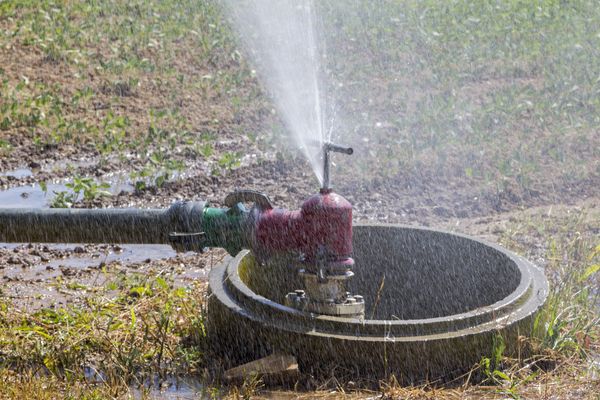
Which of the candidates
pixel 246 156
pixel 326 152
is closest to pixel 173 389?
pixel 326 152

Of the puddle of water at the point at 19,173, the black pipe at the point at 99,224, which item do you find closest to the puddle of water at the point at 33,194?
the puddle of water at the point at 19,173

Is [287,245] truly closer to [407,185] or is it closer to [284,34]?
[407,185]

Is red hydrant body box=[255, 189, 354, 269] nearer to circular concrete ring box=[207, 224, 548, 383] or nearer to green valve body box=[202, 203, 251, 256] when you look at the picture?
green valve body box=[202, 203, 251, 256]

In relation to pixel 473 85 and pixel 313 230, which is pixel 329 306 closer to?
pixel 313 230

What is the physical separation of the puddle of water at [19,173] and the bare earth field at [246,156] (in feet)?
0.07

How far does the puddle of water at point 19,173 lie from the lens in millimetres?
6459

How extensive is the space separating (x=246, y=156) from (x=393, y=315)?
10.8 feet

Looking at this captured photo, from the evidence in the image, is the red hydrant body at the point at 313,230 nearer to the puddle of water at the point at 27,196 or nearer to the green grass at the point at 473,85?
the puddle of water at the point at 27,196

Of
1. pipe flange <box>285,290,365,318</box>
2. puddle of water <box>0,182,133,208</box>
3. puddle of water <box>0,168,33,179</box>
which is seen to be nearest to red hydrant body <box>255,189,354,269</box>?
pipe flange <box>285,290,365,318</box>

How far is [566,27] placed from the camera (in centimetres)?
1061

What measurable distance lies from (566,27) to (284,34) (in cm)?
335

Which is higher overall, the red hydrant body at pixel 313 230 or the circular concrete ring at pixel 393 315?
the red hydrant body at pixel 313 230

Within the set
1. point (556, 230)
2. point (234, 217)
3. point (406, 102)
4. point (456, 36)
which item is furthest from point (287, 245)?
point (456, 36)

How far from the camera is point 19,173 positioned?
21.4ft
